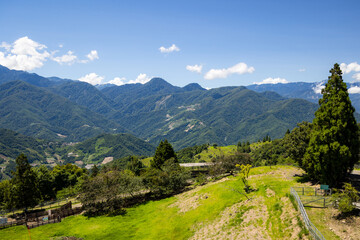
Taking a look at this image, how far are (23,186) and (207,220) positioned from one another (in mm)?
48051

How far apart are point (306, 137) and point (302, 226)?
22.2 metres

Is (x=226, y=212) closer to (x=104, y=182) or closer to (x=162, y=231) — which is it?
(x=162, y=231)

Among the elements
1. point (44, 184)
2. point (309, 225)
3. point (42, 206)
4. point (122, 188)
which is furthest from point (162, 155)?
point (309, 225)

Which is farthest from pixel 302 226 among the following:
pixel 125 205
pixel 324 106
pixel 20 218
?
pixel 20 218

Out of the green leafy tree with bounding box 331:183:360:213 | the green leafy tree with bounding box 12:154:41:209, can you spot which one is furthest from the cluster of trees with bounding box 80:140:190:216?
the green leafy tree with bounding box 331:183:360:213

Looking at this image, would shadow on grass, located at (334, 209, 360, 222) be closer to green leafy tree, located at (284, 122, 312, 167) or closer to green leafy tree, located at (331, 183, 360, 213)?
green leafy tree, located at (331, 183, 360, 213)

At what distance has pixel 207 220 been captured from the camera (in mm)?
40469

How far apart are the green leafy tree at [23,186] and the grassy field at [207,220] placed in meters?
8.68

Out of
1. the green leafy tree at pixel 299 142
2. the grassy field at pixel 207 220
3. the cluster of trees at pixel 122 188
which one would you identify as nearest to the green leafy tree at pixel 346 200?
the grassy field at pixel 207 220

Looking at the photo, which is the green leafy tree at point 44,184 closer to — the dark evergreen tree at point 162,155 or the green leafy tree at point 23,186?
the green leafy tree at point 23,186

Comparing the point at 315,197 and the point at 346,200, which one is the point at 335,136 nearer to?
the point at 315,197

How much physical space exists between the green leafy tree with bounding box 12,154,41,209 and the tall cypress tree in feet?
215

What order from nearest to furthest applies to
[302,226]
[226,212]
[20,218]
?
1. [302,226]
2. [226,212]
3. [20,218]

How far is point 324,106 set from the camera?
120 feet
